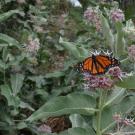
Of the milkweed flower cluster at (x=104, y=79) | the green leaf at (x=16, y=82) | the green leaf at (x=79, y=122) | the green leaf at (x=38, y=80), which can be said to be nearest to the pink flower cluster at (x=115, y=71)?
the milkweed flower cluster at (x=104, y=79)

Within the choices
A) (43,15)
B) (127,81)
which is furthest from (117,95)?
(43,15)

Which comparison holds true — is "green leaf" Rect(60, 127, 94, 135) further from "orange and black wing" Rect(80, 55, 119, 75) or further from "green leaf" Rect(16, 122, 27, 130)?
"green leaf" Rect(16, 122, 27, 130)

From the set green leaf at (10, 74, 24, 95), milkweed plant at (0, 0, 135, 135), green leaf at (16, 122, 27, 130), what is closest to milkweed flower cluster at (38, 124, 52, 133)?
milkweed plant at (0, 0, 135, 135)

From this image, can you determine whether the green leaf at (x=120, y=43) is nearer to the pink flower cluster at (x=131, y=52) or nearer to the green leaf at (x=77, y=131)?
the pink flower cluster at (x=131, y=52)

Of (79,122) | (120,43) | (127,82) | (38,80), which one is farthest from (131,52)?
(38,80)

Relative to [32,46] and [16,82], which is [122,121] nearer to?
[16,82]

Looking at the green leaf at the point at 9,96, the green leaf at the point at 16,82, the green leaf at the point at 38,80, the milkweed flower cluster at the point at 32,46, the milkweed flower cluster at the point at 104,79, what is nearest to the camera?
the milkweed flower cluster at the point at 104,79
